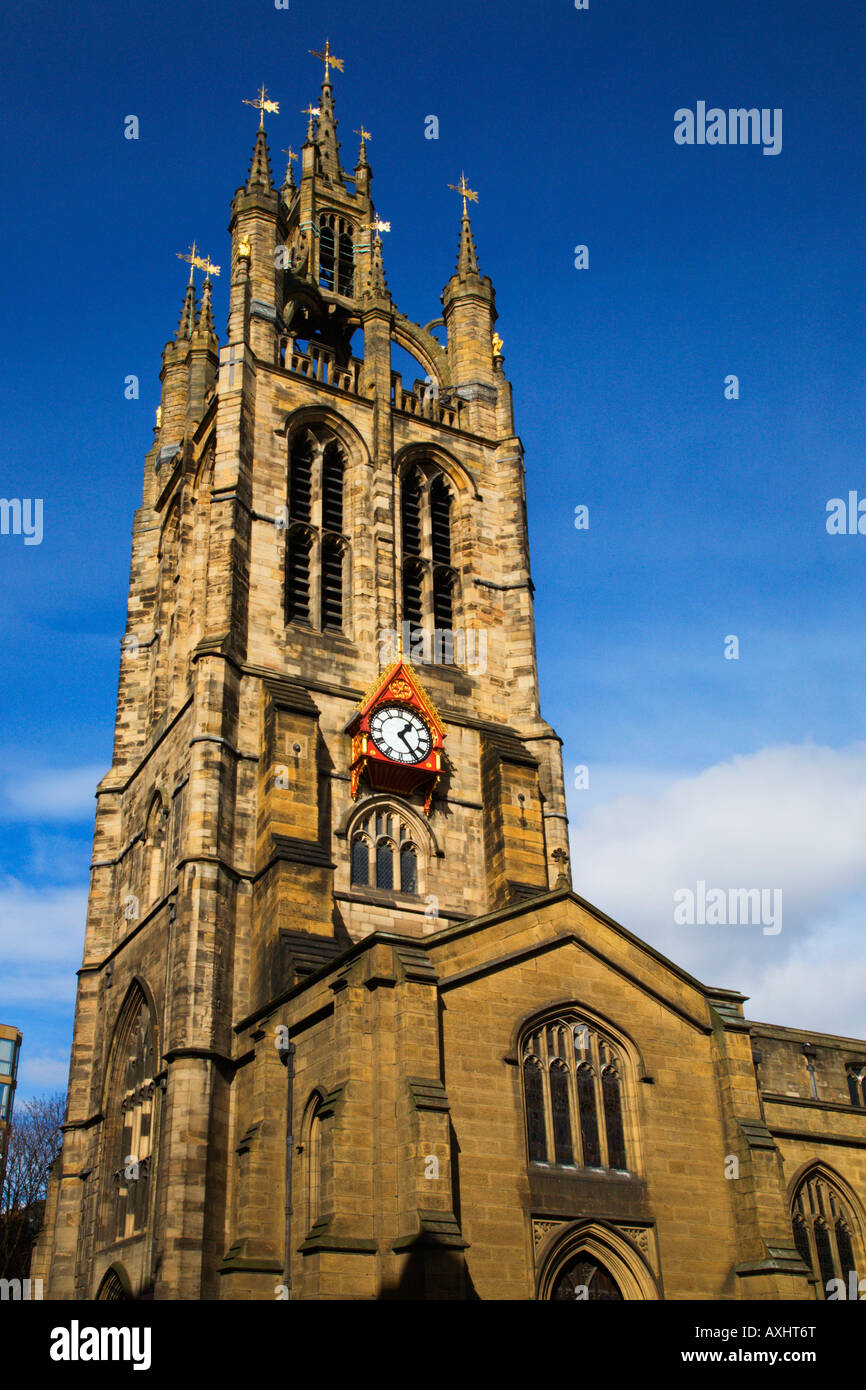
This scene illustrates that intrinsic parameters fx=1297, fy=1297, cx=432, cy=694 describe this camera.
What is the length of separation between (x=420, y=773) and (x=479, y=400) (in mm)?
15424

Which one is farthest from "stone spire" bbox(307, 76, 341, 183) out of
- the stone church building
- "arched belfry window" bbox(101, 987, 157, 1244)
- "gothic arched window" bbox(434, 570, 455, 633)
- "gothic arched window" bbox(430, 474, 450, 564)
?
"arched belfry window" bbox(101, 987, 157, 1244)

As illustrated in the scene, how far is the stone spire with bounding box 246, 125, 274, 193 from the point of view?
40794mm

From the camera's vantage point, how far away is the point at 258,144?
139 feet

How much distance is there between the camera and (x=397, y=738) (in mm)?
31766

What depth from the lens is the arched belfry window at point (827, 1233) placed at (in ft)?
87.8

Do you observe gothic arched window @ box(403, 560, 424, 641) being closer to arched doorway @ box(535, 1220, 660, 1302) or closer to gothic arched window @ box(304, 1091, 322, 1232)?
gothic arched window @ box(304, 1091, 322, 1232)

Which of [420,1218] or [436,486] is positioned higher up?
[436,486]

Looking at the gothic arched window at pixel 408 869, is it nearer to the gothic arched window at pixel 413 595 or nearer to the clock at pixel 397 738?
the clock at pixel 397 738

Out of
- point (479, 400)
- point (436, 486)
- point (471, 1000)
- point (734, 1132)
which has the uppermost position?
point (479, 400)

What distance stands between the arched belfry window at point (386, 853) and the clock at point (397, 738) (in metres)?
0.71

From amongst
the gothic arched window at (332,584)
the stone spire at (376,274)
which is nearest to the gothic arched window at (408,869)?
the gothic arched window at (332,584)

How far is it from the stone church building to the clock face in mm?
81
